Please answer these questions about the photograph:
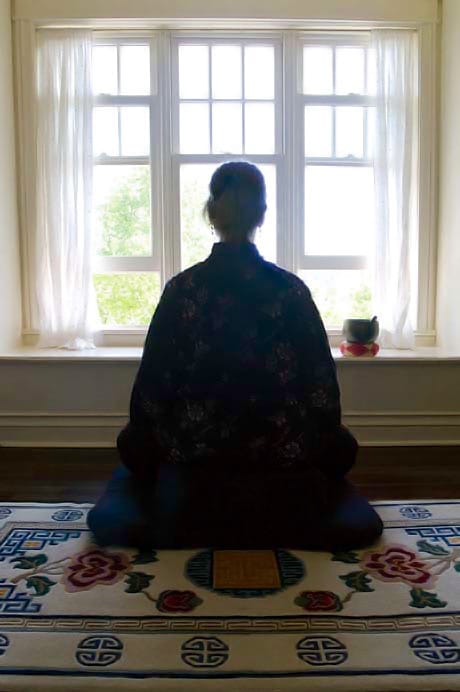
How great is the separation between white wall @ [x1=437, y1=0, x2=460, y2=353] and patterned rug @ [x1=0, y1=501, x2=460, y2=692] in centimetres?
198

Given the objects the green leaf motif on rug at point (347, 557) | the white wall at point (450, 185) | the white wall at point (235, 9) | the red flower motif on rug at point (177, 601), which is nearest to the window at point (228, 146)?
the white wall at point (235, 9)

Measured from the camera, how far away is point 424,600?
1733mm

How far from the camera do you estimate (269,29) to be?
3.99 meters

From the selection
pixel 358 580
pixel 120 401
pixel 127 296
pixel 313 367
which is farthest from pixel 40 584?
pixel 127 296

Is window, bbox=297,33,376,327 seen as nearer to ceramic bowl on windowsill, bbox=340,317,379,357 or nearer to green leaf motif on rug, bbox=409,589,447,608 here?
ceramic bowl on windowsill, bbox=340,317,379,357

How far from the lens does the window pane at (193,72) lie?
4.04m

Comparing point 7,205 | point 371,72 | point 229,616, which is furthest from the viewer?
point 371,72

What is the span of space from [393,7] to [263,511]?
331cm

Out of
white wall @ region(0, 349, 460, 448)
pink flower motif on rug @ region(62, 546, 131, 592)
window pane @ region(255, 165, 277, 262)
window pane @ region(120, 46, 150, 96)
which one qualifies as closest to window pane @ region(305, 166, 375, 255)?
window pane @ region(255, 165, 277, 262)

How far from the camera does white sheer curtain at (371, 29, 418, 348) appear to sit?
393 centimetres

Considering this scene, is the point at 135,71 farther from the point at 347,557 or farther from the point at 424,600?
the point at 424,600

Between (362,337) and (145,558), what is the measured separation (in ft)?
6.69

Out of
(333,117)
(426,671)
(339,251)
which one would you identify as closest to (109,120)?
(333,117)

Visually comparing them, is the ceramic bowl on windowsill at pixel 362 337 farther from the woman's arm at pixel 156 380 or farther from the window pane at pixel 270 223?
the woman's arm at pixel 156 380
